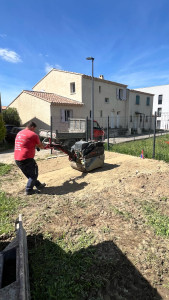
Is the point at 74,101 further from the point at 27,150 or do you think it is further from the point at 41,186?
the point at 27,150

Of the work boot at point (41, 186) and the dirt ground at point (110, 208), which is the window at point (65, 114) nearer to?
the dirt ground at point (110, 208)

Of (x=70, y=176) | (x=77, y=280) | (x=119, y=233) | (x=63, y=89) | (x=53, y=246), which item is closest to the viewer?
(x=77, y=280)

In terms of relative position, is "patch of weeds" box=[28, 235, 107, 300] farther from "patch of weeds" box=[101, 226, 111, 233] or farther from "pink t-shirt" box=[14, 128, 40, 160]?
"pink t-shirt" box=[14, 128, 40, 160]

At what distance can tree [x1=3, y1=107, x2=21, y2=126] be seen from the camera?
56.6 ft

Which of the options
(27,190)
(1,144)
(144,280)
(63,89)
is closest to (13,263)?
(144,280)

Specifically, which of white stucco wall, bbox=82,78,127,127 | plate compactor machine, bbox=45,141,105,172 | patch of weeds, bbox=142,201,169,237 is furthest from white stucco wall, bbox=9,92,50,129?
patch of weeds, bbox=142,201,169,237

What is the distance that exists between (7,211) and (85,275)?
2242 millimetres

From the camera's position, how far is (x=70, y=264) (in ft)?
8.05

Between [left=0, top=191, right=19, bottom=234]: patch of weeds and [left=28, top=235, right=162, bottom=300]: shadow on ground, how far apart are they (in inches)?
28.1

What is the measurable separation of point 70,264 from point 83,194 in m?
2.28

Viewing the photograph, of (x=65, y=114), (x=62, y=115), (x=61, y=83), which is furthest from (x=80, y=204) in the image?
(x=61, y=83)

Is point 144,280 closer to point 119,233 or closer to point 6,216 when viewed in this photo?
point 119,233

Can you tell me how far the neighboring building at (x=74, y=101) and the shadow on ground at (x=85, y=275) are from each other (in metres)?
14.5

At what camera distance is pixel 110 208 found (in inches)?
157
